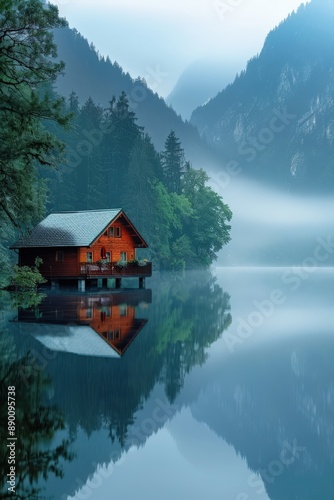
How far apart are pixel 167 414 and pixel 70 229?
4024 centimetres

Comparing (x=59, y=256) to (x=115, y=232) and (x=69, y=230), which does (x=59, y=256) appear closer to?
(x=69, y=230)

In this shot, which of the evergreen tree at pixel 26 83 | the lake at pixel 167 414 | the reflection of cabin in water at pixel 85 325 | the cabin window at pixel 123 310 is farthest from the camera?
the cabin window at pixel 123 310

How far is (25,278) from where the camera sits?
1754 inches

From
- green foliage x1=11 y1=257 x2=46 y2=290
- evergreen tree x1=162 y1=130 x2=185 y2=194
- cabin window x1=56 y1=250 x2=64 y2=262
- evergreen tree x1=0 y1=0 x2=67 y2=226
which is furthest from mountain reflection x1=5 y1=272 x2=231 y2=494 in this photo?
evergreen tree x1=162 y1=130 x2=185 y2=194

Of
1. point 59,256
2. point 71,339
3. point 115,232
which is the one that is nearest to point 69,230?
point 59,256

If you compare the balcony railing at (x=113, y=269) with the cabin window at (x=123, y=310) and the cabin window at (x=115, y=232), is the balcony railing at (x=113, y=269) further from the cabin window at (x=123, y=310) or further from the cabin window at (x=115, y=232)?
the cabin window at (x=123, y=310)

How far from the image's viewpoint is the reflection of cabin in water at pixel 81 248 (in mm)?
48156

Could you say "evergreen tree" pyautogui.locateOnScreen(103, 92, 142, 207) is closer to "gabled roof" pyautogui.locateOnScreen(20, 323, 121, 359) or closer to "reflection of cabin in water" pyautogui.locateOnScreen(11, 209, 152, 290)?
"reflection of cabin in water" pyautogui.locateOnScreen(11, 209, 152, 290)

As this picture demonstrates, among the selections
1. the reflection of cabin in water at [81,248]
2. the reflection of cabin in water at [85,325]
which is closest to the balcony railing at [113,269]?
the reflection of cabin in water at [81,248]

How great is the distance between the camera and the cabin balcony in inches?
1880

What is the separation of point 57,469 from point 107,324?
14.7 m

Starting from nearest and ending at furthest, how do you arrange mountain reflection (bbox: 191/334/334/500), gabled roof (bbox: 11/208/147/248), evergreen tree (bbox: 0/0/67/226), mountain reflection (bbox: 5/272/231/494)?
mountain reflection (bbox: 191/334/334/500), mountain reflection (bbox: 5/272/231/494), evergreen tree (bbox: 0/0/67/226), gabled roof (bbox: 11/208/147/248)

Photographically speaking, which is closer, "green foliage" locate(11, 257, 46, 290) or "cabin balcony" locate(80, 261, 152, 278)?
"green foliage" locate(11, 257, 46, 290)

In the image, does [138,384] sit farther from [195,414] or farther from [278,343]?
[278,343]
